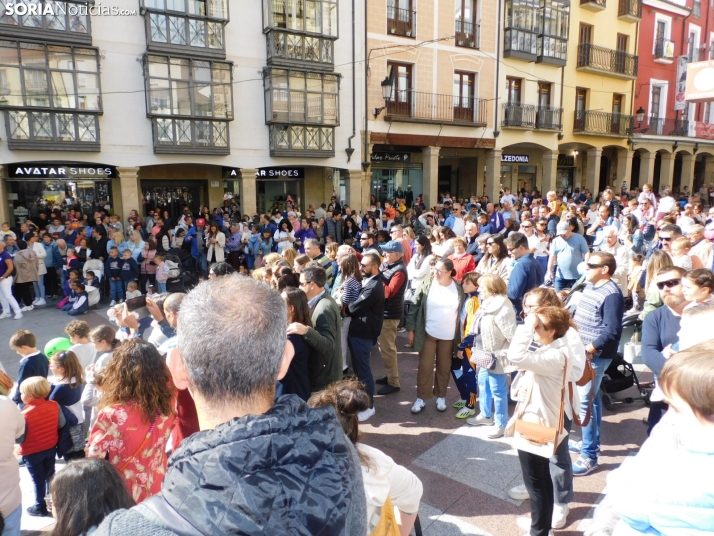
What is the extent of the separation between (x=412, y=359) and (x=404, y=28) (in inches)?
626

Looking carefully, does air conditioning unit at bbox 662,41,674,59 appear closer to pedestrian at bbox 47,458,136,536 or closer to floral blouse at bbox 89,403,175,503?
floral blouse at bbox 89,403,175,503

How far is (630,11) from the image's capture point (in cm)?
2447

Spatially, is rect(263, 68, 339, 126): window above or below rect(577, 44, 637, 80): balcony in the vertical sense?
below

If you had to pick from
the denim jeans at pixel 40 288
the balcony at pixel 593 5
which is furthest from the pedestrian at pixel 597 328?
the balcony at pixel 593 5

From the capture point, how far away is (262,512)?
1.07 metres

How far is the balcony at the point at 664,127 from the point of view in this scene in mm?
26812

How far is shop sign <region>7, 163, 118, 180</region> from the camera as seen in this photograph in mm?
14259

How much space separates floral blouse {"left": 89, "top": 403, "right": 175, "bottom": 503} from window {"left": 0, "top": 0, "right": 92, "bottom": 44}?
14.4 meters

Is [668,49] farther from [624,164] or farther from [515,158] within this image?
[515,158]

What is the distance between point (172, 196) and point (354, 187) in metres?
6.74

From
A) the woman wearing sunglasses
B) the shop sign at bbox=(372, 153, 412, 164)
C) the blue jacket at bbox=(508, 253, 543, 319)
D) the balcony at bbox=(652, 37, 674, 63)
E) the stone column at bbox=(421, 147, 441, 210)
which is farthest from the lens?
the balcony at bbox=(652, 37, 674, 63)

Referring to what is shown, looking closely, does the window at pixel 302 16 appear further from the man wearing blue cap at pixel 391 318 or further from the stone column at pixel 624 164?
the stone column at pixel 624 164

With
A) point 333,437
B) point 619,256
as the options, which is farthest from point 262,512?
point 619,256

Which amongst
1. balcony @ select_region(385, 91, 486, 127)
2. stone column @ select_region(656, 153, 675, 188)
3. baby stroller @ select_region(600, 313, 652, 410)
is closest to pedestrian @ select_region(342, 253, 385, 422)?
baby stroller @ select_region(600, 313, 652, 410)
